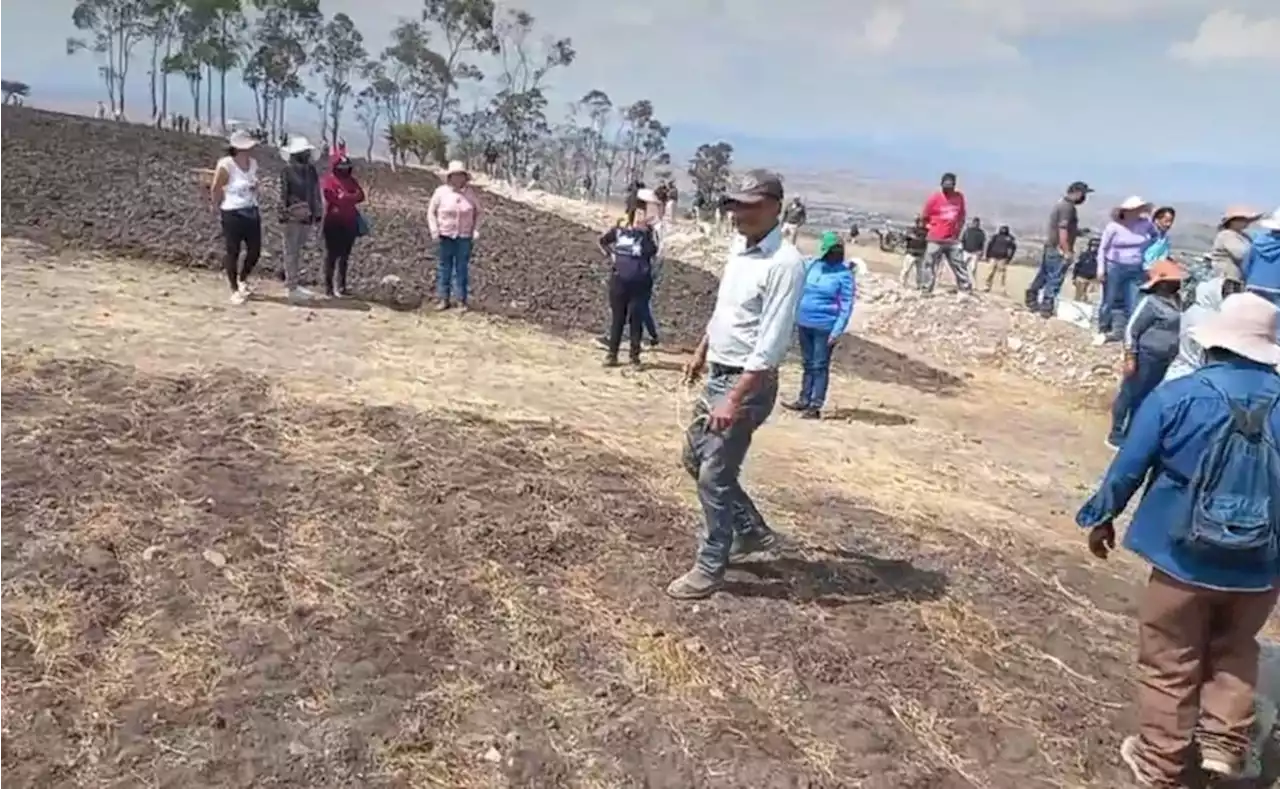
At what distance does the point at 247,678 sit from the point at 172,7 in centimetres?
6920

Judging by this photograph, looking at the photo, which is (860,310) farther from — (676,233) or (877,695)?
(877,695)

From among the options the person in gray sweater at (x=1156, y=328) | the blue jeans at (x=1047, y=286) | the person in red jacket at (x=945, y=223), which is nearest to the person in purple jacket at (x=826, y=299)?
the person in gray sweater at (x=1156, y=328)

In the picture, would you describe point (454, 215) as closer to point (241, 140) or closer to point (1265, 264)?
point (241, 140)

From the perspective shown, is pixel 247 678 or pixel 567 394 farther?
pixel 567 394

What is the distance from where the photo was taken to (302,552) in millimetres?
5391

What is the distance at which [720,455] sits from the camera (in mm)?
4973

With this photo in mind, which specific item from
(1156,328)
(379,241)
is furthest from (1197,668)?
(379,241)

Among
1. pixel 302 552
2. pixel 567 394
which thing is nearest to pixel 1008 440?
pixel 567 394

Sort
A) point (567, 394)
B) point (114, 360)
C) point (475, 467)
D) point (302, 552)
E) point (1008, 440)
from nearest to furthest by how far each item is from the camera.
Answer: point (302, 552) → point (475, 467) → point (114, 360) → point (567, 394) → point (1008, 440)

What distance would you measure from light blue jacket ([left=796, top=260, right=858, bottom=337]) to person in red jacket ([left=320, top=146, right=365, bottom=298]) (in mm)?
4251

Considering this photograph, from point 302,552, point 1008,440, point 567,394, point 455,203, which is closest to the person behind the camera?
point 302,552

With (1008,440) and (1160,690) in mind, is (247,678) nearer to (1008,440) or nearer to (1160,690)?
(1160,690)

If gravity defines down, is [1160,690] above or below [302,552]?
above

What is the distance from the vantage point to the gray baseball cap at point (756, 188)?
4844mm
